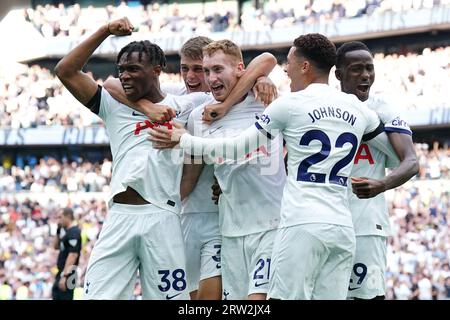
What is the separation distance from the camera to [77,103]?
113 feet

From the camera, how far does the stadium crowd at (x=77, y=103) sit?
2906 centimetres

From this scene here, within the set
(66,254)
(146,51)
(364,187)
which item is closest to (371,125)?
(364,187)

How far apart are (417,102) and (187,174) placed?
23.4 metres

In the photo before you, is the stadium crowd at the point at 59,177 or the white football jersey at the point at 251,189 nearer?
the white football jersey at the point at 251,189

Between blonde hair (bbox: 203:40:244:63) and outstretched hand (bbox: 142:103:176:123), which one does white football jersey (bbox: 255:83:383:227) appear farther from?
blonde hair (bbox: 203:40:244:63)

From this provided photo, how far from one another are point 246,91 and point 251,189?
0.77 meters

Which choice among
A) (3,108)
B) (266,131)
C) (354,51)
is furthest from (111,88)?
(3,108)

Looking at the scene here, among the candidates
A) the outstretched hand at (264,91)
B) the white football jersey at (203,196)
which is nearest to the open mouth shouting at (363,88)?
the outstretched hand at (264,91)

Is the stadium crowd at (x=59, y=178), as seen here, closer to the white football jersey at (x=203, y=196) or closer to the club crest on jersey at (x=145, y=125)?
the white football jersey at (x=203, y=196)

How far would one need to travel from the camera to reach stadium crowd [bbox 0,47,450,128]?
1144 inches

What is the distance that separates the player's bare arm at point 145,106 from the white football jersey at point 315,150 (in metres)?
0.95

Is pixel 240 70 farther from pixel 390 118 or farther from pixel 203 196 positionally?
pixel 390 118

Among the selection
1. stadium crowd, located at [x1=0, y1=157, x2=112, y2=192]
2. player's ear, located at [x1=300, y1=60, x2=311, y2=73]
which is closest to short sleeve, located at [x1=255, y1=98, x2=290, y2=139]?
player's ear, located at [x1=300, y1=60, x2=311, y2=73]

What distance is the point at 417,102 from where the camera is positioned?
29.6 metres
